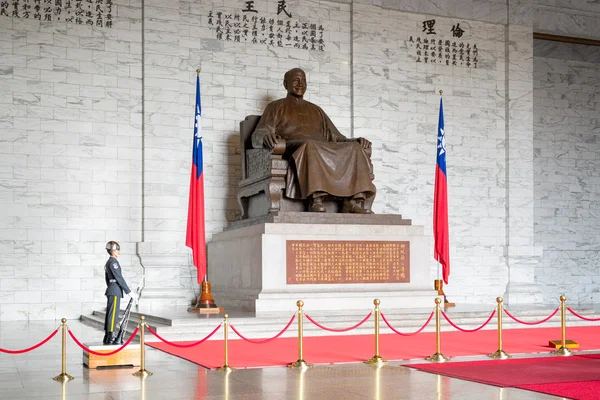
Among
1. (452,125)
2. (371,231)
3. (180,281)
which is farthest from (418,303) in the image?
(452,125)

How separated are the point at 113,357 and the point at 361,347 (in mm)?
2273

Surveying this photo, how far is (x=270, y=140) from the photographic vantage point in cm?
990

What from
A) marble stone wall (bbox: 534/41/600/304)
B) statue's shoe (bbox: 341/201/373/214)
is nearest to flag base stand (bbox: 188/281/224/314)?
statue's shoe (bbox: 341/201/373/214)

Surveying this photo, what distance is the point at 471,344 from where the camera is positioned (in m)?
7.42

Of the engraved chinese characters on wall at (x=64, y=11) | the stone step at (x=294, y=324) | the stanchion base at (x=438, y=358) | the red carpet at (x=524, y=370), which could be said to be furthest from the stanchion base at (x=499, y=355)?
the engraved chinese characters on wall at (x=64, y=11)

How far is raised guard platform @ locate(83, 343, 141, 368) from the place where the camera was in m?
5.88

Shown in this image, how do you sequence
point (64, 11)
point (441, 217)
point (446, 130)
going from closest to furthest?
point (64, 11) < point (441, 217) < point (446, 130)

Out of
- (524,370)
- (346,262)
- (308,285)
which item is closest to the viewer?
(524,370)

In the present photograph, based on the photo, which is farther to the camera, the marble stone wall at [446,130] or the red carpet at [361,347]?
the marble stone wall at [446,130]

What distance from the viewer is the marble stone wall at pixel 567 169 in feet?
49.4

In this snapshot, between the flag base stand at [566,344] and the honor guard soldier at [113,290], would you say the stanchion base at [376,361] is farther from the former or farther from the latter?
the honor guard soldier at [113,290]

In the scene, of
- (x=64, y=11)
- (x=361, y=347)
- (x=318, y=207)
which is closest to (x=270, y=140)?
(x=318, y=207)

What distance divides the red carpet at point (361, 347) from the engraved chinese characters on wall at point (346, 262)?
1.41m

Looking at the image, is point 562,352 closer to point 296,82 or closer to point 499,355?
point 499,355
